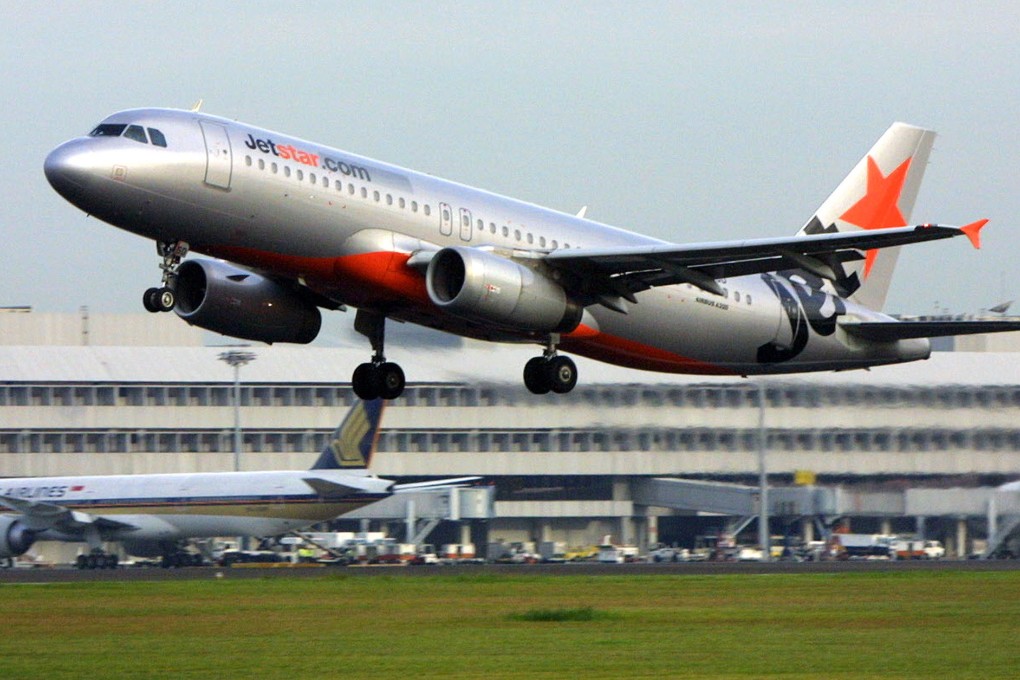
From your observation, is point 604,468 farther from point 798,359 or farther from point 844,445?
point 798,359

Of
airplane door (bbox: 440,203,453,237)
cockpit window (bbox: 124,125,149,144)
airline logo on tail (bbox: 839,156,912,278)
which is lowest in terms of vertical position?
airplane door (bbox: 440,203,453,237)

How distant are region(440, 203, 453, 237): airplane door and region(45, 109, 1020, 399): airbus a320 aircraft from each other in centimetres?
2

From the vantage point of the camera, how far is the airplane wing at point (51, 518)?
57500 millimetres

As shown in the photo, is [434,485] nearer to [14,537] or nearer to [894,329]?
[14,537]

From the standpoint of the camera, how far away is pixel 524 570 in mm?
49625

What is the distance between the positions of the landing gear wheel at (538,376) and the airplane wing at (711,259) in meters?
1.76

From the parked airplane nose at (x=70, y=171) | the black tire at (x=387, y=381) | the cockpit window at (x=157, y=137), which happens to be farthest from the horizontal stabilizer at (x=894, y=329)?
the parked airplane nose at (x=70, y=171)

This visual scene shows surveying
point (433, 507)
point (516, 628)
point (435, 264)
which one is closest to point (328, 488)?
point (433, 507)

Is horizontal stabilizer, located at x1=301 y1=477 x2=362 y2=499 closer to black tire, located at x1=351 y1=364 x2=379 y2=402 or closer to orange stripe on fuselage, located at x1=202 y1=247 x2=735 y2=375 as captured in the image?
black tire, located at x1=351 y1=364 x2=379 y2=402

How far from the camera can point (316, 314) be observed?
32.4 meters

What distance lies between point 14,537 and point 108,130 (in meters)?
32.6

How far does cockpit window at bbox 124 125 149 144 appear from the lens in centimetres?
2728

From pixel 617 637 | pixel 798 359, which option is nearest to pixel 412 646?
pixel 617 637

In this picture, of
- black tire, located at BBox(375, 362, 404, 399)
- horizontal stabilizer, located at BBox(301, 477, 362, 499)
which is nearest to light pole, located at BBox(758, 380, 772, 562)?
horizontal stabilizer, located at BBox(301, 477, 362, 499)
